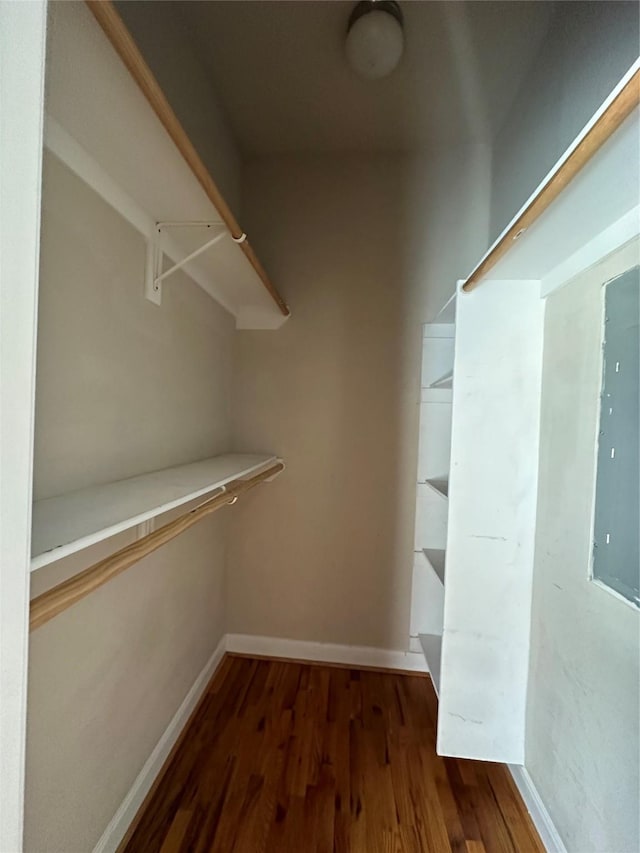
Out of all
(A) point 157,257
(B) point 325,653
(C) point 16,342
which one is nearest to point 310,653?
(B) point 325,653

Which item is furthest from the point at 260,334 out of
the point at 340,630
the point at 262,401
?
the point at 340,630

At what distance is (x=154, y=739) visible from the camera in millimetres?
Result: 1419

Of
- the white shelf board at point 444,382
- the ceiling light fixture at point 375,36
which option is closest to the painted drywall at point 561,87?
the ceiling light fixture at point 375,36

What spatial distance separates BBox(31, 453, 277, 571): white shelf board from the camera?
0.63 meters

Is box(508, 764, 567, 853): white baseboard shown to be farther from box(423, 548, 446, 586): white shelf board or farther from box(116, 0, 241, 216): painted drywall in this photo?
box(116, 0, 241, 216): painted drywall

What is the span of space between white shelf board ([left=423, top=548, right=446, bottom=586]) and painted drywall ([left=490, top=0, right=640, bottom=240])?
60.1 inches

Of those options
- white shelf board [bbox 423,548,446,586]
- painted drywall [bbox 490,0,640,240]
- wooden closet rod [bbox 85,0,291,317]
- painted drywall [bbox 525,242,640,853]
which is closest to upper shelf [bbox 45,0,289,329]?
wooden closet rod [bbox 85,0,291,317]

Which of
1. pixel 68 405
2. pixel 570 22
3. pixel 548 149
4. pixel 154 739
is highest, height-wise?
pixel 570 22

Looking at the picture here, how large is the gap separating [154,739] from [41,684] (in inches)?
29.2

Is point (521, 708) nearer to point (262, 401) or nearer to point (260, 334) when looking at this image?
point (262, 401)

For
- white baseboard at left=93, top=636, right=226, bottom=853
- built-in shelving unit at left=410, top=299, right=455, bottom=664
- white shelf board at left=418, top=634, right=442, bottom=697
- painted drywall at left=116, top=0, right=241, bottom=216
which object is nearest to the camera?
white baseboard at left=93, top=636, right=226, bottom=853

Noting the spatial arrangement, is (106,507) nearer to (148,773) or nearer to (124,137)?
(124,137)

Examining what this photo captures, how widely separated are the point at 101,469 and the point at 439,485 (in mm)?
1360

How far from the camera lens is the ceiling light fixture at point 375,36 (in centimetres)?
137
